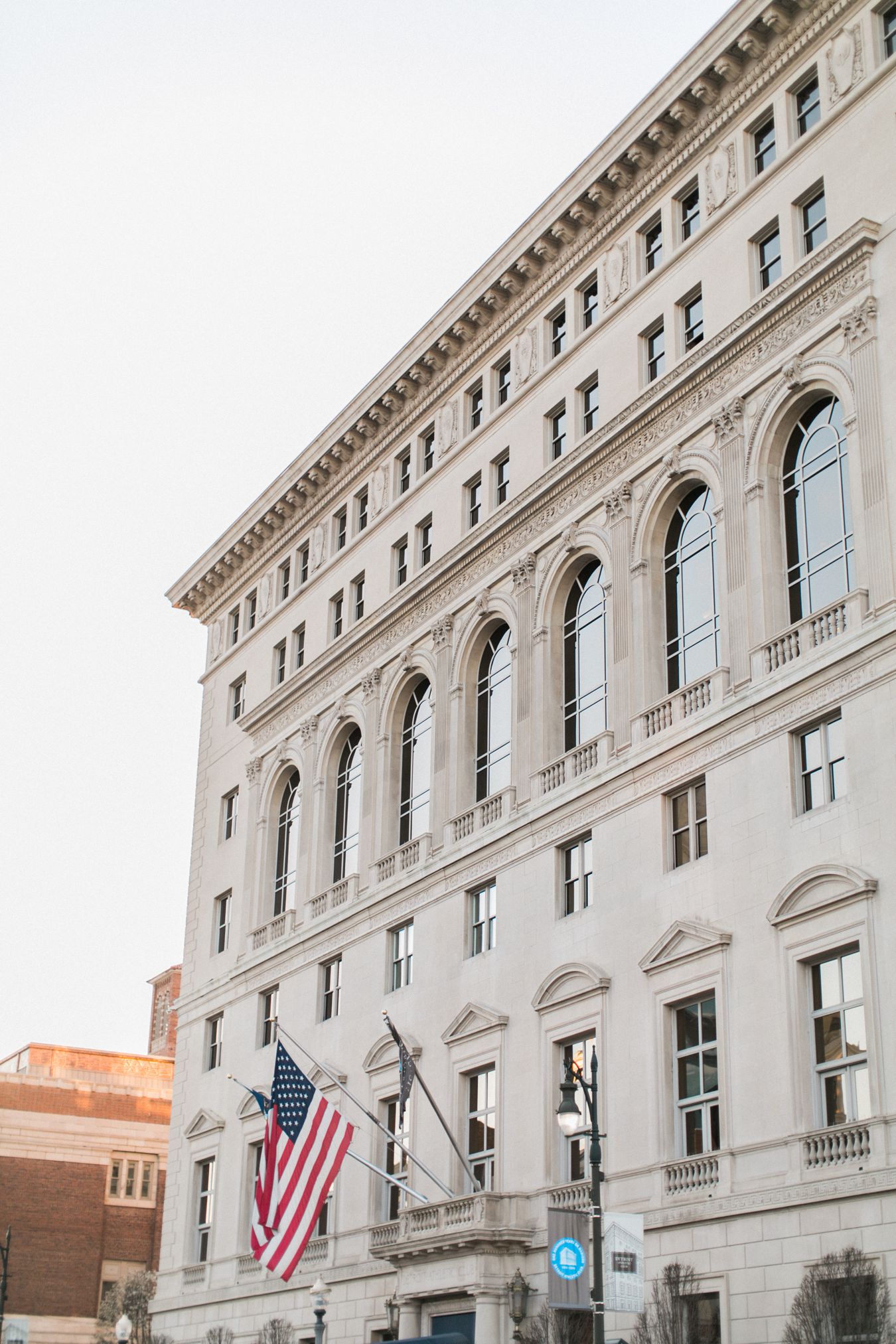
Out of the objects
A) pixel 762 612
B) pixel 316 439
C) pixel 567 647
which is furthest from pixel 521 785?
pixel 316 439

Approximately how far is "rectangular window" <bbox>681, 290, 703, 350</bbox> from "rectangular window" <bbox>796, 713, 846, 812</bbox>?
12.0 metres

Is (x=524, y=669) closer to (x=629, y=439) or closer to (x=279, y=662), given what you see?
(x=629, y=439)

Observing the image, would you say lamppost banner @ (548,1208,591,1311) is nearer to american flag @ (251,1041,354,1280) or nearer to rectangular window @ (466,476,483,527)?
american flag @ (251,1041,354,1280)

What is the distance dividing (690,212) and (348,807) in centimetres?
2110

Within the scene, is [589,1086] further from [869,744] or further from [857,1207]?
[869,744]

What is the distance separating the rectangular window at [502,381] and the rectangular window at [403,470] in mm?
5429

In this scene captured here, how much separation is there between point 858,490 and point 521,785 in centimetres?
1286

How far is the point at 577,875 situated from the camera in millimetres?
40500

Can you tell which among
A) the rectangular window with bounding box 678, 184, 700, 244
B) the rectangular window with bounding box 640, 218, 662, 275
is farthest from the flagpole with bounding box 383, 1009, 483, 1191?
the rectangular window with bounding box 678, 184, 700, 244

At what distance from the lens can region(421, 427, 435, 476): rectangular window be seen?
5362 cm

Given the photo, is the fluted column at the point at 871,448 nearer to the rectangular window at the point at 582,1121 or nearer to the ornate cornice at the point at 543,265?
the ornate cornice at the point at 543,265

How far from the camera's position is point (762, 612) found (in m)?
36.5

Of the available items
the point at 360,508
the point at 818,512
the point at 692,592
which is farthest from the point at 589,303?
the point at 360,508

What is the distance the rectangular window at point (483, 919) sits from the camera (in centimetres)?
4328
